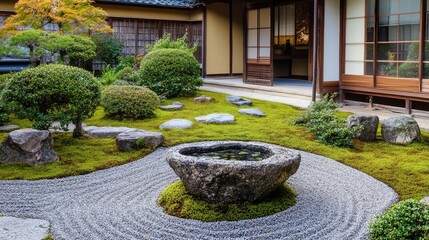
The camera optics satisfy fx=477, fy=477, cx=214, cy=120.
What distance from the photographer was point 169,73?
1400cm

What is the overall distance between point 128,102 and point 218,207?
590 centimetres

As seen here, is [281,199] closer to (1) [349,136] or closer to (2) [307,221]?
(2) [307,221]

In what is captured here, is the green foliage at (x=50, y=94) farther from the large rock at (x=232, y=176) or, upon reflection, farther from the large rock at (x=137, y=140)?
the large rock at (x=232, y=176)

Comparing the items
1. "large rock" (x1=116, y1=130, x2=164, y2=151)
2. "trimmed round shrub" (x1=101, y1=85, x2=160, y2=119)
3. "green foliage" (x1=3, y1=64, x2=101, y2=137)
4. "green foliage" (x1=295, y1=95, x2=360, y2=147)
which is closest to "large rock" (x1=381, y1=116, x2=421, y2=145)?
"green foliage" (x1=295, y1=95, x2=360, y2=147)

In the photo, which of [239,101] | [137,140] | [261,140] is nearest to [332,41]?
[239,101]

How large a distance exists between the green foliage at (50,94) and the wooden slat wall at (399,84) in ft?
22.5

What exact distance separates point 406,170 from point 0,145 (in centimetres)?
604

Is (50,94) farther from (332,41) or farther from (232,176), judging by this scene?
(332,41)

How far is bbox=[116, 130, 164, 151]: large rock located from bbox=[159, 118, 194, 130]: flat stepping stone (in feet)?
4.76

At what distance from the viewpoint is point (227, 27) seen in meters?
19.5

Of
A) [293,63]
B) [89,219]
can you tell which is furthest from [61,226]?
[293,63]

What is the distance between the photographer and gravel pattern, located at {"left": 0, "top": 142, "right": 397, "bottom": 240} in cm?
477

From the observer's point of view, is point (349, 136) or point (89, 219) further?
point (349, 136)

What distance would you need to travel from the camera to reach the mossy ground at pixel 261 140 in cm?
670
